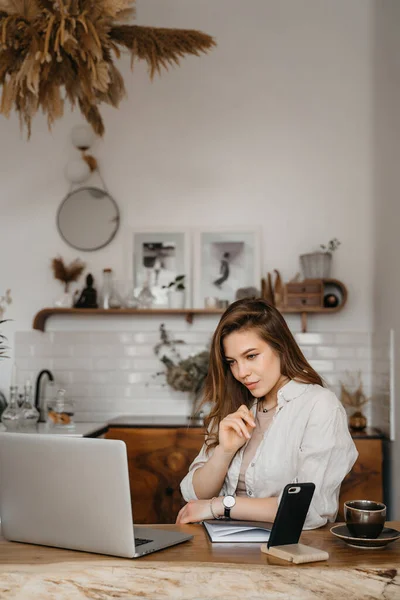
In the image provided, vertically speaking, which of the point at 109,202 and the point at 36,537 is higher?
the point at 109,202

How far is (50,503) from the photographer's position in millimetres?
1754

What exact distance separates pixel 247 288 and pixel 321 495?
265 cm

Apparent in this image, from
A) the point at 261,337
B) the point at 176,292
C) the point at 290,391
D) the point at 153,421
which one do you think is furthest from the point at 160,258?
the point at 290,391

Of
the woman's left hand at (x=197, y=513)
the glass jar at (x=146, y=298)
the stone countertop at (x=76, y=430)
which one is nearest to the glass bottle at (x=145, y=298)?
the glass jar at (x=146, y=298)

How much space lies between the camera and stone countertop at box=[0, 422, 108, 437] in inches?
157

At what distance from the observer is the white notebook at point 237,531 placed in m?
1.82

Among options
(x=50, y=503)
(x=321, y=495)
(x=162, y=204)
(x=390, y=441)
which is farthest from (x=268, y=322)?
(x=162, y=204)

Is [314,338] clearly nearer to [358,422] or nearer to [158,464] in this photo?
[358,422]

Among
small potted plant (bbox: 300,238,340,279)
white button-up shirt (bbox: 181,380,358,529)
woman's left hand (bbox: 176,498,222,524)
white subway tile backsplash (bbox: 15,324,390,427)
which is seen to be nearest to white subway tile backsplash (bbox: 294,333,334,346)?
white subway tile backsplash (bbox: 15,324,390,427)

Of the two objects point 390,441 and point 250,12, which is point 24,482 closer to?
point 390,441

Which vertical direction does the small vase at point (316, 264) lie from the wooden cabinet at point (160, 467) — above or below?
above

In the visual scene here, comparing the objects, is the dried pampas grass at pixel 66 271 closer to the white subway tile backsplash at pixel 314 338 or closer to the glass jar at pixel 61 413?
the glass jar at pixel 61 413

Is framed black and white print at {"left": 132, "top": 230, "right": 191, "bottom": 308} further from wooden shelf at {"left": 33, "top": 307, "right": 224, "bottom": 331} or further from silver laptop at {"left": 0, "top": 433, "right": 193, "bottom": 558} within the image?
silver laptop at {"left": 0, "top": 433, "right": 193, "bottom": 558}

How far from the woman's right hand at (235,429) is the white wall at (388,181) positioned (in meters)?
1.95
